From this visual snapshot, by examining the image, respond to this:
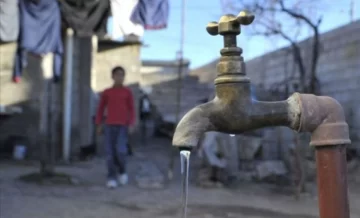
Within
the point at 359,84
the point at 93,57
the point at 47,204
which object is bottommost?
the point at 47,204

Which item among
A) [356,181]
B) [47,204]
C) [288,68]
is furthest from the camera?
[288,68]

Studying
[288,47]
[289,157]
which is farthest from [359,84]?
[288,47]

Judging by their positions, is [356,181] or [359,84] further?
[359,84]

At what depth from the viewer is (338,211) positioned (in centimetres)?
251

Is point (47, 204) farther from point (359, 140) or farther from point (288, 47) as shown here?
point (288, 47)

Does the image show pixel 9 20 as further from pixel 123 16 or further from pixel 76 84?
pixel 76 84

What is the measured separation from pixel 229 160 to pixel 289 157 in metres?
1.05

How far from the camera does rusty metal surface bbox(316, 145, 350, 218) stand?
2.51m

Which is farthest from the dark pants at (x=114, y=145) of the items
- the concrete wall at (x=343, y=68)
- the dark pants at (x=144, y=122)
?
the dark pants at (x=144, y=122)

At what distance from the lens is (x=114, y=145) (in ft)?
26.8

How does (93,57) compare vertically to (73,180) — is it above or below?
above

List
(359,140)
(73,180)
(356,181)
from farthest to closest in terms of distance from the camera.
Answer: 1. (359,140)
2. (356,181)
3. (73,180)

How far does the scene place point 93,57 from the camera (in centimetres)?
1262

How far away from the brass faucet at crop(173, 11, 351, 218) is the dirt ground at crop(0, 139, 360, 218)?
3.68 meters
